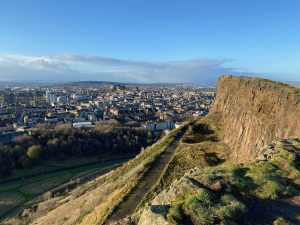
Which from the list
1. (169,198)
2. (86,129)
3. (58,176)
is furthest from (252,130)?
(86,129)

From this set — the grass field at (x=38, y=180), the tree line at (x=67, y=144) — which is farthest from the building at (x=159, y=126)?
the grass field at (x=38, y=180)

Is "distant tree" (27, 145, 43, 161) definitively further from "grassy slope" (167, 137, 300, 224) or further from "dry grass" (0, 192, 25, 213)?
"grassy slope" (167, 137, 300, 224)

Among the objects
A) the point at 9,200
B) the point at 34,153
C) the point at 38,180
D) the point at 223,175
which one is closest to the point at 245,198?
the point at 223,175

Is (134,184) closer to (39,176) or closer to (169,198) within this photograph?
A: (169,198)

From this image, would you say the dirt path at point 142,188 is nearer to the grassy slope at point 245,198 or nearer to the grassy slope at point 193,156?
the grassy slope at point 193,156

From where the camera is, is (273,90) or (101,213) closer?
(101,213)

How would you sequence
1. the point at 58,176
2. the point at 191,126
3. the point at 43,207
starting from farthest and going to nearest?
1. the point at 58,176
2. the point at 191,126
3. the point at 43,207

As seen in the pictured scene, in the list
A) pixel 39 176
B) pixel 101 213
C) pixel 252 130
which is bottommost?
pixel 39 176
